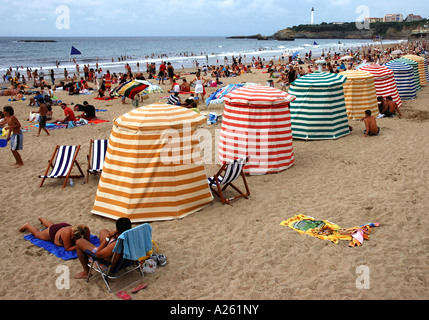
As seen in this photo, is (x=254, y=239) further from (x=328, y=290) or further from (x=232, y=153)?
(x=232, y=153)

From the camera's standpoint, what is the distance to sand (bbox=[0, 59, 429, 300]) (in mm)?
4168

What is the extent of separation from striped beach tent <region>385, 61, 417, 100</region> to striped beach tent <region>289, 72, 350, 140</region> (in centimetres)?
643

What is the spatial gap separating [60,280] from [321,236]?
3402 millimetres

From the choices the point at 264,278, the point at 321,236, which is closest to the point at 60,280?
the point at 264,278

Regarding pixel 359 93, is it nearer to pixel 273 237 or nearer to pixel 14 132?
pixel 273 237

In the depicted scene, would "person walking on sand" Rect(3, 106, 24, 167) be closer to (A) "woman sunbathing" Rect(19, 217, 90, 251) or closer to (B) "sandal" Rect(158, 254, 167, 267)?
(A) "woman sunbathing" Rect(19, 217, 90, 251)

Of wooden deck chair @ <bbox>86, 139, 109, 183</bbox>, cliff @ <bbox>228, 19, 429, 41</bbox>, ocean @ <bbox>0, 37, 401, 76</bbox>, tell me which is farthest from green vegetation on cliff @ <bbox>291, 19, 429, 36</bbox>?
wooden deck chair @ <bbox>86, 139, 109, 183</bbox>

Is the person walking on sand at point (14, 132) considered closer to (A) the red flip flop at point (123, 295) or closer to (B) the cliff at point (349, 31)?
(A) the red flip flop at point (123, 295)

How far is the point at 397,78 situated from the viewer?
1509 cm

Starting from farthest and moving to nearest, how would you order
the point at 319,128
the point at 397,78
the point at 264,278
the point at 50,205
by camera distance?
the point at 397,78
the point at 319,128
the point at 50,205
the point at 264,278

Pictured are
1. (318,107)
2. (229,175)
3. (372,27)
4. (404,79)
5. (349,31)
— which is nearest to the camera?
(229,175)

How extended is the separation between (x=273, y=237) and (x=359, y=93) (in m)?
8.26

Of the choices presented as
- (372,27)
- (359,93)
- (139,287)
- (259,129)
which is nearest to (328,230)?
(139,287)

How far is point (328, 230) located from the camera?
17.2 feet
